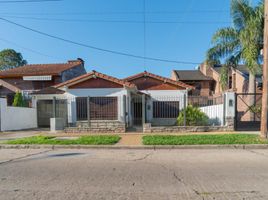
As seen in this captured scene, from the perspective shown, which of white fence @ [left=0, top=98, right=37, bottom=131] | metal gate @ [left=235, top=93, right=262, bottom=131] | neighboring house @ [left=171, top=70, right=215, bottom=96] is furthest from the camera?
neighboring house @ [left=171, top=70, right=215, bottom=96]

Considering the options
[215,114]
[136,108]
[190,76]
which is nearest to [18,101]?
[136,108]

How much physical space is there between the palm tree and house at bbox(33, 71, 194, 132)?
3973mm

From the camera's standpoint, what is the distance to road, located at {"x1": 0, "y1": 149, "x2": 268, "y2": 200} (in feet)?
14.3

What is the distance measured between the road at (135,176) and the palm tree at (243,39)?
876 cm

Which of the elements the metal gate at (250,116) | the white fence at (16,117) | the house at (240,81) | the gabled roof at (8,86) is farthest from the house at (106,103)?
the house at (240,81)

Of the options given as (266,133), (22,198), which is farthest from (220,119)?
(22,198)

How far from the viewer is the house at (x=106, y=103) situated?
15.6 meters

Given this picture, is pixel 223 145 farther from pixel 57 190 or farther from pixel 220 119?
pixel 57 190

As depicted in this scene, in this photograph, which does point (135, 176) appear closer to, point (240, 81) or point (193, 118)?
point (193, 118)

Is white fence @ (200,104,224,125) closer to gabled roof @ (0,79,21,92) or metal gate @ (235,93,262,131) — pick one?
metal gate @ (235,93,262,131)

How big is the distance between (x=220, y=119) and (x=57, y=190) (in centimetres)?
1227

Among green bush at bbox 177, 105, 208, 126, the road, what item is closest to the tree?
green bush at bbox 177, 105, 208, 126

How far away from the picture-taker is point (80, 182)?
5.03 metres

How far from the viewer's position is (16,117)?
638 inches
